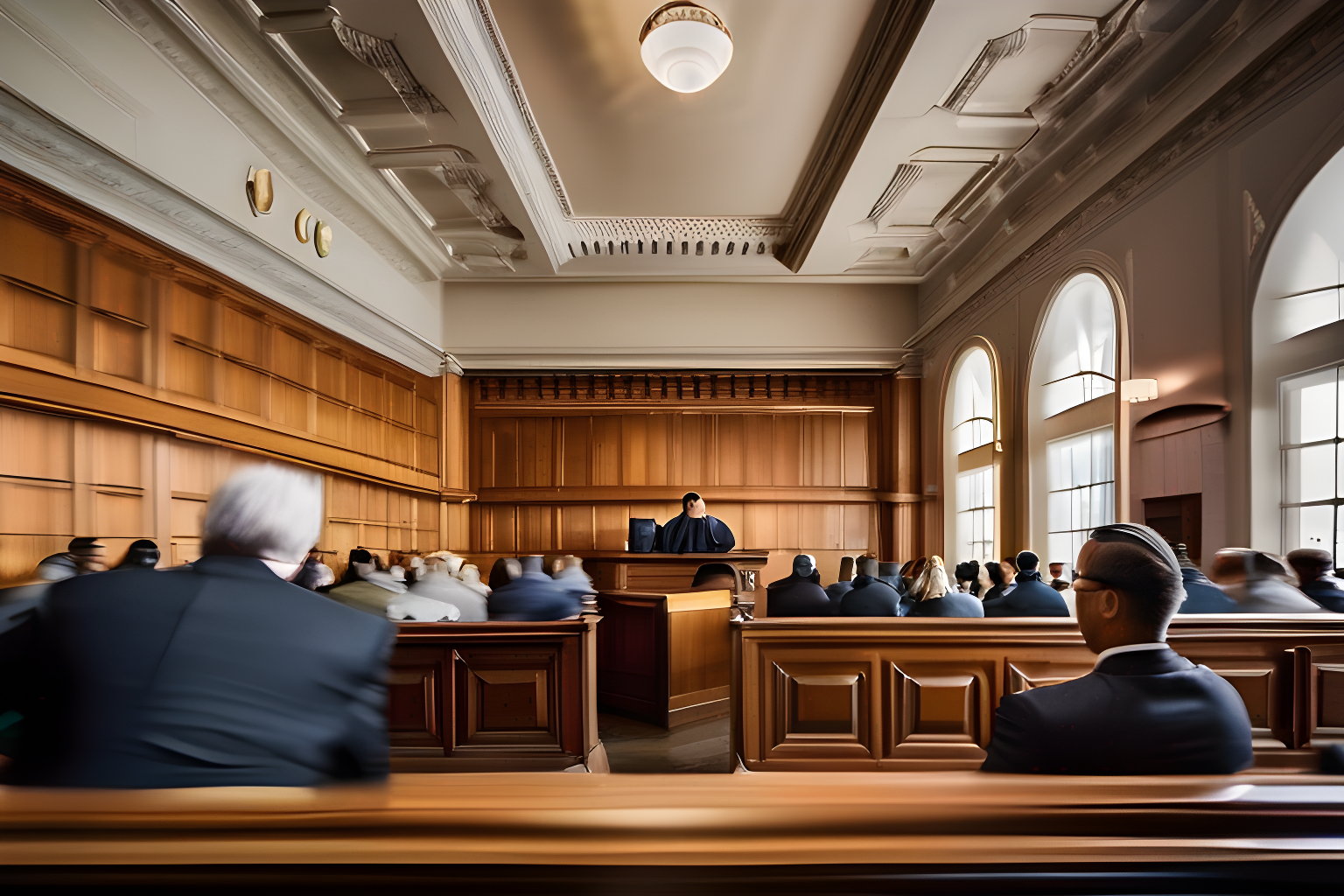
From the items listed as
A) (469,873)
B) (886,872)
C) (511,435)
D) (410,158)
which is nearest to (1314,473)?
(886,872)

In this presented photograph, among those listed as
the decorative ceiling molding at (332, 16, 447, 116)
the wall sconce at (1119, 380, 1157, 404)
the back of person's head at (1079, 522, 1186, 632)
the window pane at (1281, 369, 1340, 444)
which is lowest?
the back of person's head at (1079, 522, 1186, 632)

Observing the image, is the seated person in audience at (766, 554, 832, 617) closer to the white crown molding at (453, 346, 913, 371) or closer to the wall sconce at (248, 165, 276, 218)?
the wall sconce at (248, 165, 276, 218)

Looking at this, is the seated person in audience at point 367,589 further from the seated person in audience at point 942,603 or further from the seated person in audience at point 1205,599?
the seated person in audience at point 1205,599

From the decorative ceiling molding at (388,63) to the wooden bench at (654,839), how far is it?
570 cm

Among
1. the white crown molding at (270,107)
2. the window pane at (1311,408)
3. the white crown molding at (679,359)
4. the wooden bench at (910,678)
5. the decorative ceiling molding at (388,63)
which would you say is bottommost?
the wooden bench at (910,678)

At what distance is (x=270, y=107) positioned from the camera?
5.86m

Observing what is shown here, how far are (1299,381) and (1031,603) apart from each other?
2428 millimetres

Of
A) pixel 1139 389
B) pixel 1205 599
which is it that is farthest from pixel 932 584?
pixel 1139 389

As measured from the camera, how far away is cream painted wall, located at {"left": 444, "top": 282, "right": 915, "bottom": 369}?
1089cm

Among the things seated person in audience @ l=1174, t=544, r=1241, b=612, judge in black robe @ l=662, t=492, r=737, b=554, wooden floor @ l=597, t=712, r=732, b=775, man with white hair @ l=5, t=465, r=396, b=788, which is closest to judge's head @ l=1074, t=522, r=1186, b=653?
man with white hair @ l=5, t=465, r=396, b=788

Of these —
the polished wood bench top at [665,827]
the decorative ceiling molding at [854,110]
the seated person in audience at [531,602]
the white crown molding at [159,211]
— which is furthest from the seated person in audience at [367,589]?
the decorative ceiling molding at [854,110]

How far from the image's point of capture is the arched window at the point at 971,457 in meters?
9.12

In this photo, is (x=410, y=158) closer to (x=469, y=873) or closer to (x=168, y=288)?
(x=168, y=288)

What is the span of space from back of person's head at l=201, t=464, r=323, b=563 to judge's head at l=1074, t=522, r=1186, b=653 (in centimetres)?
160
